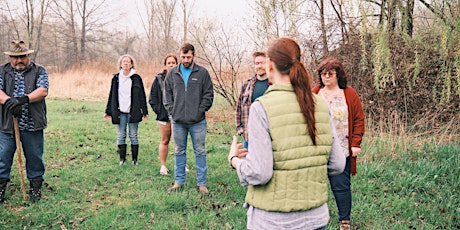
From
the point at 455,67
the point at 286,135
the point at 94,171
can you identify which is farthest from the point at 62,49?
the point at 286,135

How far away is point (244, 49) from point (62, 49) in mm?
28536

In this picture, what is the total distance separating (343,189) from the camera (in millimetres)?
3879

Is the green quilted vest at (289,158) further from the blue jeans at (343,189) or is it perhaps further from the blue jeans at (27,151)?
the blue jeans at (27,151)

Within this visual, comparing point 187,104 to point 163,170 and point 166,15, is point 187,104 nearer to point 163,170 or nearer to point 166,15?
point 163,170

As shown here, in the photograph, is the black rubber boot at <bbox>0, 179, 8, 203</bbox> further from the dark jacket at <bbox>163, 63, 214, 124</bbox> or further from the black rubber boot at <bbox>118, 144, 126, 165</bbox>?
the dark jacket at <bbox>163, 63, 214, 124</bbox>

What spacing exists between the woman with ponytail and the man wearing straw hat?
3605mm

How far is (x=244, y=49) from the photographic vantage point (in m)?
10.3

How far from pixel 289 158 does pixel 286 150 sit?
0.05 m

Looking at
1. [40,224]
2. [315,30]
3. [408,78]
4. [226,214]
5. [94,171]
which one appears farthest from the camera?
[315,30]

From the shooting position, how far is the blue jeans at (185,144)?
5.15m

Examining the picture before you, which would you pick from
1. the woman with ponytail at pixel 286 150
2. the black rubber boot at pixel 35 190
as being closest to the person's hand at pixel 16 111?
the black rubber boot at pixel 35 190

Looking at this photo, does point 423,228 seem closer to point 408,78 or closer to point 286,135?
point 286,135

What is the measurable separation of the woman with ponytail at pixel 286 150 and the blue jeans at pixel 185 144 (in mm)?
3032

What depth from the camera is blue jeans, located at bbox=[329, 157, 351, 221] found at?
3.86 meters
